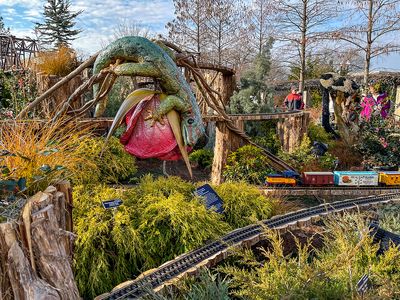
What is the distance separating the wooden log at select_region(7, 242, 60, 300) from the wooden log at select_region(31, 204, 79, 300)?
0.04 metres

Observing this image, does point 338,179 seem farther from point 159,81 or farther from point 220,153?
point 159,81

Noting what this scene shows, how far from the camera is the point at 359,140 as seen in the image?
6922mm

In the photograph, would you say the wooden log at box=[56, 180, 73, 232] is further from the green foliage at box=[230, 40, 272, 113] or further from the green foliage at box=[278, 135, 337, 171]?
the green foliage at box=[230, 40, 272, 113]

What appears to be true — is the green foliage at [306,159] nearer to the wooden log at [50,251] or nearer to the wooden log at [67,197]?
the wooden log at [67,197]

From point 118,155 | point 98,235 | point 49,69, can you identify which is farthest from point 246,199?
point 49,69

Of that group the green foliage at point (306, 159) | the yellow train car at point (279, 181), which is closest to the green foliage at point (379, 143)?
the green foliage at point (306, 159)

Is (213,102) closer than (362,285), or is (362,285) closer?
(362,285)

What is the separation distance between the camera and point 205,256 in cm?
271

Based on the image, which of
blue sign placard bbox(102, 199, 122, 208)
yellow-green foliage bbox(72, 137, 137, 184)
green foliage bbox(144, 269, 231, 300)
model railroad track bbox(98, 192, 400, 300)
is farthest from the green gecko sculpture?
yellow-green foliage bbox(72, 137, 137, 184)

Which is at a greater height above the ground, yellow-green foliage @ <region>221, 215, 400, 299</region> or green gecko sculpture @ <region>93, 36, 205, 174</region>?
green gecko sculpture @ <region>93, 36, 205, 174</region>

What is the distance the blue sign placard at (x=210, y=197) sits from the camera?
3500 mm

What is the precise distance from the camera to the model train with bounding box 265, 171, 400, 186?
191 inches

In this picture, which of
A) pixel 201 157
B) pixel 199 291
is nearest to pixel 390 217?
pixel 199 291

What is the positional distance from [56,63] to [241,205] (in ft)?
17.8
